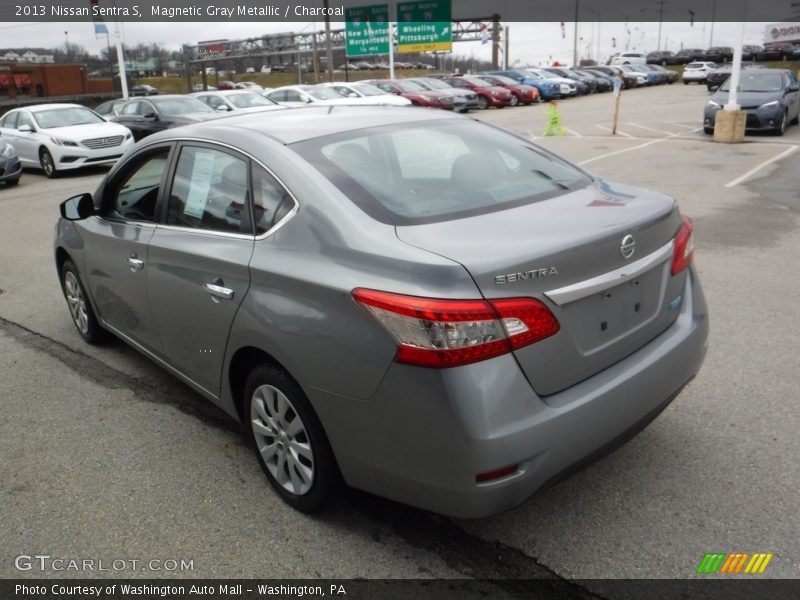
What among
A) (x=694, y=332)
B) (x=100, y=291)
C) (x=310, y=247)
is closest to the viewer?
(x=310, y=247)

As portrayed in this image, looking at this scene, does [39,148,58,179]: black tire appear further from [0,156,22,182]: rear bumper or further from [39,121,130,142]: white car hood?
[0,156,22,182]: rear bumper

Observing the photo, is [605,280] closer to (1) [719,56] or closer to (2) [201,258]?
(2) [201,258]

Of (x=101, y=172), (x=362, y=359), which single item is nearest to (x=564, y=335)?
(x=362, y=359)

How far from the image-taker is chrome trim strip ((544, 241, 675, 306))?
7.93ft

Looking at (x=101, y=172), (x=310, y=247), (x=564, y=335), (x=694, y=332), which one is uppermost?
(x=310, y=247)

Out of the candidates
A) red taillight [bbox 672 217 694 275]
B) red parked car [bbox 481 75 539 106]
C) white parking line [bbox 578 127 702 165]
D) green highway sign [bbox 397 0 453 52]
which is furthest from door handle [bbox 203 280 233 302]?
green highway sign [bbox 397 0 453 52]

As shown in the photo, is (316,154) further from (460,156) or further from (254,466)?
(254,466)

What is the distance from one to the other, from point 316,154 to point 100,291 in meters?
2.23

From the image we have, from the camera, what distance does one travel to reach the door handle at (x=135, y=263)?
12.5 ft

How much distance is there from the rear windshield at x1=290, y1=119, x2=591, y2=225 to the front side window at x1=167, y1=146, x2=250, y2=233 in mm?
359

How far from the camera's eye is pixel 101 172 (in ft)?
57.0

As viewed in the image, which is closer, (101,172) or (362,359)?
(362,359)

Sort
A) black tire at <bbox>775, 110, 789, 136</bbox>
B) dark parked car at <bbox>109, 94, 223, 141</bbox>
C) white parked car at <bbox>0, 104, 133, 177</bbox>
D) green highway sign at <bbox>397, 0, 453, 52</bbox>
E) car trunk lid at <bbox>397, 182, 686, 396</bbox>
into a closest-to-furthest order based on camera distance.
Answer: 1. car trunk lid at <bbox>397, 182, 686, 396</bbox>
2. white parked car at <bbox>0, 104, 133, 177</bbox>
3. black tire at <bbox>775, 110, 789, 136</bbox>
4. dark parked car at <bbox>109, 94, 223, 141</bbox>
5. green highway sign at <bbox>397, 0, 453, 52</bbox>

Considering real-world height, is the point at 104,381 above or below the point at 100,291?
below
